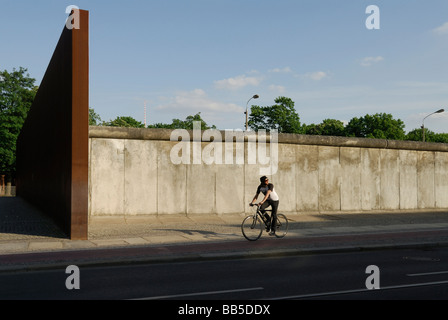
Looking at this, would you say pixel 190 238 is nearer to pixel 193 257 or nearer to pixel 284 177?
pixel 193 257

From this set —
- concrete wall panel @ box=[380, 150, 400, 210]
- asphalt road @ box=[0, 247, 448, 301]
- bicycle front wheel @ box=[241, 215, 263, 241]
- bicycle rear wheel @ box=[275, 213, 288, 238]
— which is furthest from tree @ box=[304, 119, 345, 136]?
asphalt road @ box=[0, 247, 448, 301]

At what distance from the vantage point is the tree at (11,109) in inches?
2103

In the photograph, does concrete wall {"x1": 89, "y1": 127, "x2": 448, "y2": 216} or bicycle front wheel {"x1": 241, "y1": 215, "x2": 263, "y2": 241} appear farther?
concrete wall {"x1": 89, "y1": 127, "x2": 448, "y2": 216}

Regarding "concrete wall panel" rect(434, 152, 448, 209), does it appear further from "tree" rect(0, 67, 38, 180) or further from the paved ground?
"tree" rect(0, 67, 38, 180)

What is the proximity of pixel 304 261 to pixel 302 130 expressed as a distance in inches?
3041

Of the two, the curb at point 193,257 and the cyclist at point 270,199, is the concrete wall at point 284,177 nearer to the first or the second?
the cyclist at point 270,199

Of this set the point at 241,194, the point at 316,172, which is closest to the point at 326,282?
the point at 241,194

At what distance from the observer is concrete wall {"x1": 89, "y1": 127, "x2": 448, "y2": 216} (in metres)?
17.8

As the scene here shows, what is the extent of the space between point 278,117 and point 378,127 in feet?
65.2

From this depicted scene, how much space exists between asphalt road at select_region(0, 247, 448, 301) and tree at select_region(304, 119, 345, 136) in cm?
8176

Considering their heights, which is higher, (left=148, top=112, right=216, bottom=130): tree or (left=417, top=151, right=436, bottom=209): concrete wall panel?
(left=148, top=112, right=216, bottom=130): tree

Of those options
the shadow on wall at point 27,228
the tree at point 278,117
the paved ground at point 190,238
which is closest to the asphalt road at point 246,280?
the paved ground at point 190,238

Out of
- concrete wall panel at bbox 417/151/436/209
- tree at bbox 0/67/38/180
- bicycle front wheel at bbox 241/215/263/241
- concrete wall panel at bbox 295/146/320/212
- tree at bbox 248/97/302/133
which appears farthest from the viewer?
tree at bbox 248/97/302/133
